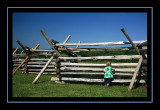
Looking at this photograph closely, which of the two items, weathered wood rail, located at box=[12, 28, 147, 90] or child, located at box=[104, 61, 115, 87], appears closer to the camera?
weathered wood rail, located at box=[12, 28, 147, 90]

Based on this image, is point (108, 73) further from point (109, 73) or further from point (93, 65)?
point (93, 65)

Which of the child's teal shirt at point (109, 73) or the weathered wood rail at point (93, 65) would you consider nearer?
the weathered wood rail at point (93, 65)

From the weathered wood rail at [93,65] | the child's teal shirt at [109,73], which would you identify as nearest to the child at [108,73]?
the child's teal shirt at [109,73]

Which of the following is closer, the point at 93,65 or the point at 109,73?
the point at 109,73

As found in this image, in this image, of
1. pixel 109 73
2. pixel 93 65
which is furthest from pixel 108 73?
pixel 93 65

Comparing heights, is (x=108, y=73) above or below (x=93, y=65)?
below

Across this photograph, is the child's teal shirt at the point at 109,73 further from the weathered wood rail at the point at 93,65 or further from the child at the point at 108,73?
the weathered wood rail at the point at 93,65

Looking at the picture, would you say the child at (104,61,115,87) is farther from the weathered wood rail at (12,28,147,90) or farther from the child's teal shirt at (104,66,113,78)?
the weathered wood rail at (12,28,147,90)

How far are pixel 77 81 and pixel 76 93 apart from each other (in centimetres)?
207

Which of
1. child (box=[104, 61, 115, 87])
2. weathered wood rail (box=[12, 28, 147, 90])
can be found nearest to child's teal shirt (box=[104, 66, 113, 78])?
child (box=[104, 61, 115, 87])
